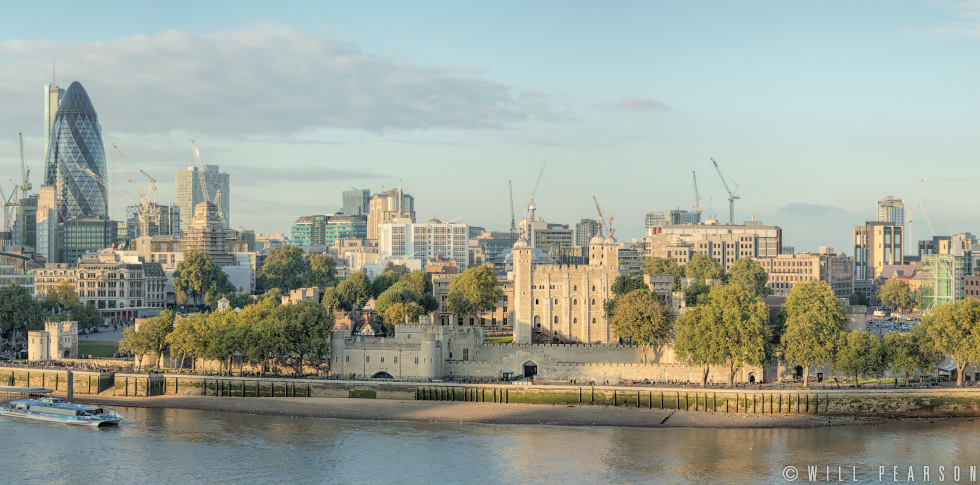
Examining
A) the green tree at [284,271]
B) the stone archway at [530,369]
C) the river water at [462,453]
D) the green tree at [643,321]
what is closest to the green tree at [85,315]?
Result: the green tree at [284,271]

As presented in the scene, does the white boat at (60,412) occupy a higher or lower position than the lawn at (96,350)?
lower

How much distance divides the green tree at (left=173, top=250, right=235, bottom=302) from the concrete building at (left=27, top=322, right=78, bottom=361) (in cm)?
4730

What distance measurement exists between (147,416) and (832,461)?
50086 millimetres

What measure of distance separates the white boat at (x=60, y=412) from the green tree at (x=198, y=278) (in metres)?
68.6

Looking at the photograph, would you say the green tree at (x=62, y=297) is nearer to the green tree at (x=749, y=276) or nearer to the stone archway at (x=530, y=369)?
the stone archway at (x=530, y=369)

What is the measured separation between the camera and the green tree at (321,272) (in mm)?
169500

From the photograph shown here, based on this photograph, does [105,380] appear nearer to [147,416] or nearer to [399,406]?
[147,416]

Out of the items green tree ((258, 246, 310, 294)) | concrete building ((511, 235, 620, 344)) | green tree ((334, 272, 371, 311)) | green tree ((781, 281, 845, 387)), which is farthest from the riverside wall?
green tree ((258, 246, 310, 294))

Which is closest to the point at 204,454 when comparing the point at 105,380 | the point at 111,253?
the point at 105,380

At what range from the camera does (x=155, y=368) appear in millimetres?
101438

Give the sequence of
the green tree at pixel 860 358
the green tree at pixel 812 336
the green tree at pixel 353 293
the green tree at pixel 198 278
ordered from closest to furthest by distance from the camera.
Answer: the green tree at pixel 860 358 < the green tree at pixel 812 336 < the green tree at pixel 353 293 < the green tree at pixel 198 278

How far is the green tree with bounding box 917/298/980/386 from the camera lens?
85.6m

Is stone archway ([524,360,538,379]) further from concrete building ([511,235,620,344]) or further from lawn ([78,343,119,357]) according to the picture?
lawn ([78,343,119,357])

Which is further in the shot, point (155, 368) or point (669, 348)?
point (155, 368)
